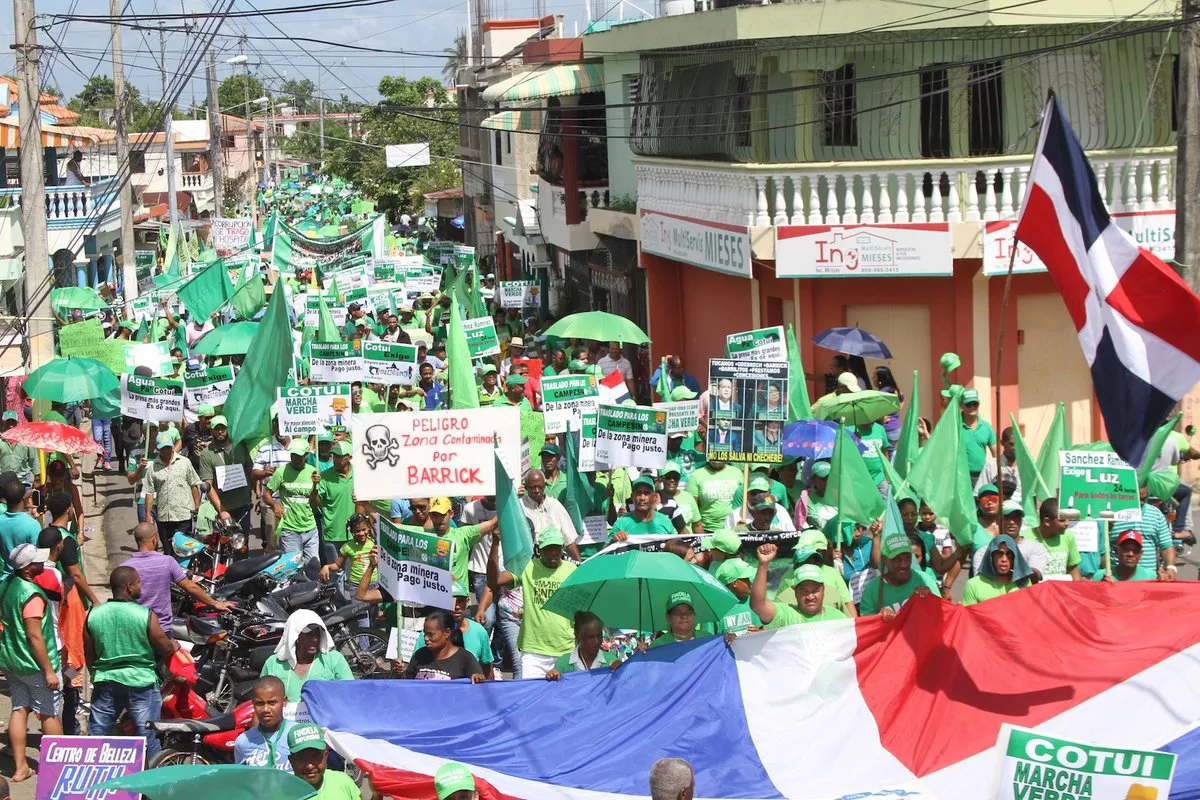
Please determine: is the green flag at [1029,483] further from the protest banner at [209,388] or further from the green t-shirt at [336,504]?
the protest banner at [209,388]

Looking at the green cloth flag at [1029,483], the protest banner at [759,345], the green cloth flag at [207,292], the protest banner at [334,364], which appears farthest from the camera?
the green cloth flag at [207,292]

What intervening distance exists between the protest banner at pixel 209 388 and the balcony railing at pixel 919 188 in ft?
21.1

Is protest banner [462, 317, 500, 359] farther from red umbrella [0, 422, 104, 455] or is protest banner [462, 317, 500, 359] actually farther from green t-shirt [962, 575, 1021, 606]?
green t-shirt [962, 575, 1021, 606]

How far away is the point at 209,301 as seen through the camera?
90.8ft

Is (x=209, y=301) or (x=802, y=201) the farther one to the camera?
(x=209, y=301)

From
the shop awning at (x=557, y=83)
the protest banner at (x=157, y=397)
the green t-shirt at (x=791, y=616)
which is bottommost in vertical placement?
the green t-shirt at (x=791, y=616)

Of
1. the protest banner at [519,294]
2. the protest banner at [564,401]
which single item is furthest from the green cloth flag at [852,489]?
the protest banner at [519,294]

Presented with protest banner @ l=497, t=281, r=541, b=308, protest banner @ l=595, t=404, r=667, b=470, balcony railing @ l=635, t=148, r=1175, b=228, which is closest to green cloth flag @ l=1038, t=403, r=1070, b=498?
protest banner @ l=595, t=404, r=667, b=470

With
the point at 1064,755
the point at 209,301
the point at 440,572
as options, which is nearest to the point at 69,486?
the point at 440,572

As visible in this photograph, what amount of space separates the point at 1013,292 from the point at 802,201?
2.69 metres

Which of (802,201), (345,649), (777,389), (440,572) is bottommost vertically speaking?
(345,649)

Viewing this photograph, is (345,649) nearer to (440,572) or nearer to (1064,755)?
(440,572)

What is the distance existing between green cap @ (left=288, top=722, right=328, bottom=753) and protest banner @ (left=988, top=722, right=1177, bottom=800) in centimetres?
273

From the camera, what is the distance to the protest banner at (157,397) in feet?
55.9
